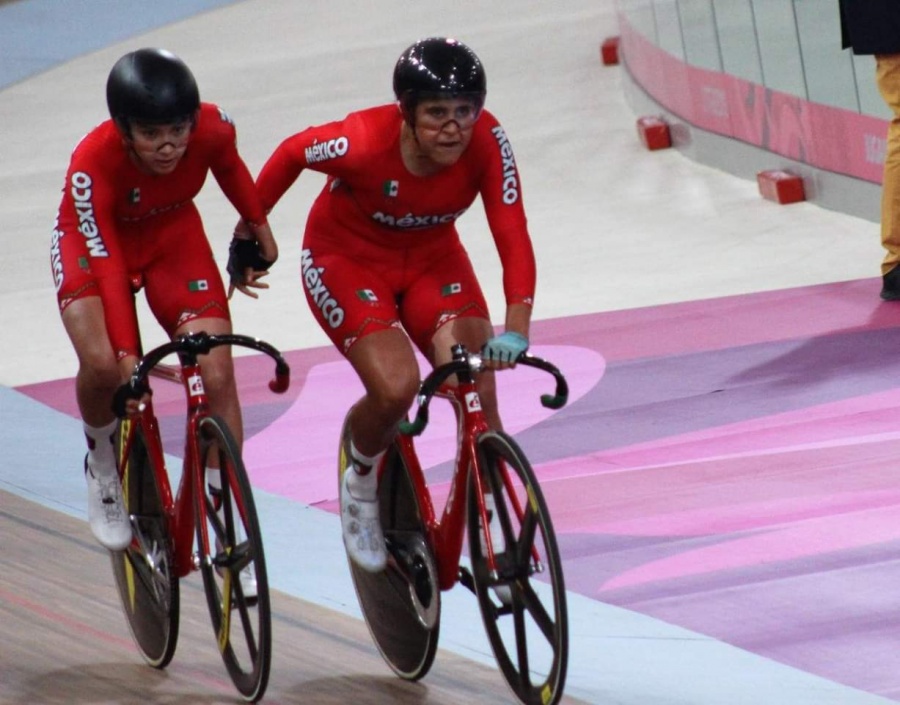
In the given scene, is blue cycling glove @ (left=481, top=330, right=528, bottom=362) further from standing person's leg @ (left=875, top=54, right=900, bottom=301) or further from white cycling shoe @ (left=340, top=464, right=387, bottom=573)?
standing person's leg @ (left=875, top=54, right=900, bottom=301)

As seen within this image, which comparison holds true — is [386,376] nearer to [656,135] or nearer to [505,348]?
[505,348]

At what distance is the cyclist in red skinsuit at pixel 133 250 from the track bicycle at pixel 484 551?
1.74 ft

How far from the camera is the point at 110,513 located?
14.3 feet

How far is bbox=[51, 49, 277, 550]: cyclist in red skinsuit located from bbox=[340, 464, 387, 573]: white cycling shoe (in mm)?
319

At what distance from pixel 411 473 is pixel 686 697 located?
787 millimetres

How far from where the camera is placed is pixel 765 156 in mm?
10078

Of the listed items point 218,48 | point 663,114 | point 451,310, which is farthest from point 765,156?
point 218,48

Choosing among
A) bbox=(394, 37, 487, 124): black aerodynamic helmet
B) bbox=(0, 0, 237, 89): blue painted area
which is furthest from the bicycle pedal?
bbox=(0, 0, 237, 89): blue painted area

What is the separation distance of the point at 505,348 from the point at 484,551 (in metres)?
0.44

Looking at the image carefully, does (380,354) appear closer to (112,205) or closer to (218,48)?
(112,205)

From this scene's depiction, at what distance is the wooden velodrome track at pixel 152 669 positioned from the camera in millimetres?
4062

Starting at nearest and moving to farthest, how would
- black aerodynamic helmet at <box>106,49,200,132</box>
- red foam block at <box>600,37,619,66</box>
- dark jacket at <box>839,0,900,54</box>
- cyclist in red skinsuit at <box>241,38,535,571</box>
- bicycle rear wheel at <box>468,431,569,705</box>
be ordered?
bicycle rear wheel at <box>468,431,569,705</box>, cyclist in red skinsuit at <box>241,38,535,571</box>, black aerodynamic helmet at <box>106,49,200,132</box>, dark jacket at <box>839,0,900,54</box>, red foam block at <box>600,37,619,66</box>

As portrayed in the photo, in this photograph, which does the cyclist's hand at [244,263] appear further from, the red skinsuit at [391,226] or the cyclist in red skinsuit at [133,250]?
the red skinsuit at [391,226]

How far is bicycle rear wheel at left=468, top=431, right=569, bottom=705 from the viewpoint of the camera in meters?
3.46
